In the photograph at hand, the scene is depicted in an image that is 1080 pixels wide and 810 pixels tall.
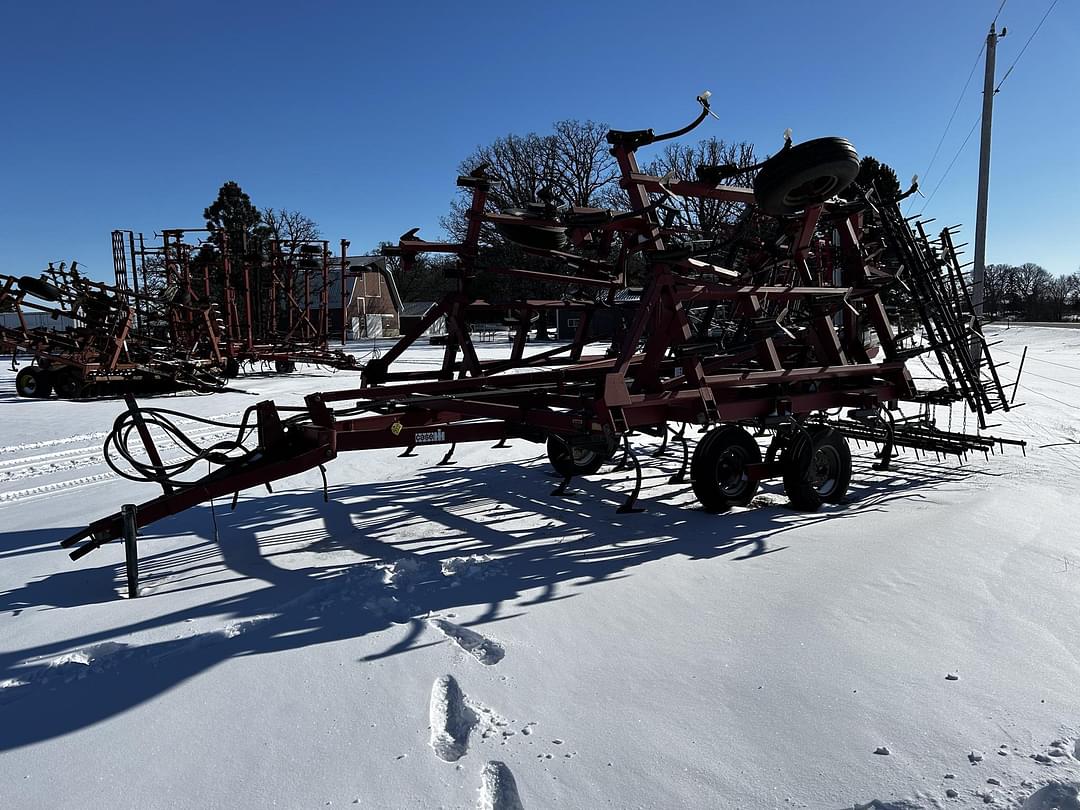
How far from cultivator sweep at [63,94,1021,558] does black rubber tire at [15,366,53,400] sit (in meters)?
9.84

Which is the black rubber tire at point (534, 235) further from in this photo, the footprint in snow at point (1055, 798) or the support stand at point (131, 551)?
the footprint in snow at point (1055, 798)

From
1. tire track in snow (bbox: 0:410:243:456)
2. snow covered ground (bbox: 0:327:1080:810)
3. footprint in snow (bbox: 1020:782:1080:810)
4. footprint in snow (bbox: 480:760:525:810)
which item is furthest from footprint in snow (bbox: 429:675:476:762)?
tire track in snow (bbox: 0:410:243:456)

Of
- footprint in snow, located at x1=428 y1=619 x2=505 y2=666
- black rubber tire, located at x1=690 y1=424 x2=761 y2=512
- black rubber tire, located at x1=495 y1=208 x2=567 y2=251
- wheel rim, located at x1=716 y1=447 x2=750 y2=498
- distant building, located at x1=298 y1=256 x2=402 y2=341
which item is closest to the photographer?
footprint in snow, located at x1=428 y1=619 x2=505 y2=666

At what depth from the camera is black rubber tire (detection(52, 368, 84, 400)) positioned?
1577cm

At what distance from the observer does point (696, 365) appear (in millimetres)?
5379

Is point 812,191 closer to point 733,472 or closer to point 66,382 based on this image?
point 733,472

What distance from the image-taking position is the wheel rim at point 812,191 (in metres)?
5.29

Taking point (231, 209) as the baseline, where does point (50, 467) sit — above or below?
below

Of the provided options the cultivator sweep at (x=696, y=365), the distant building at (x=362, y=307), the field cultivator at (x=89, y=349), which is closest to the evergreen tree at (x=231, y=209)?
the distant building at (x=362, y=307)

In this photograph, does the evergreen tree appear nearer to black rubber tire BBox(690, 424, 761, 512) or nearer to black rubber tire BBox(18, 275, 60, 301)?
black rubber tire BBox(18, 275, 60, 301)

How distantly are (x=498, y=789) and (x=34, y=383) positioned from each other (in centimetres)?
1716

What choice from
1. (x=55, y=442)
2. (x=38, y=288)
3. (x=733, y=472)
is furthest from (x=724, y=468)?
(x=38, y=288)

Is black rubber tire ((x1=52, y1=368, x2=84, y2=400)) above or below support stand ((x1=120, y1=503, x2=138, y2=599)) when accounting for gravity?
above

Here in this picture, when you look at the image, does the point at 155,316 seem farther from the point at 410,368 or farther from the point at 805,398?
the point at 805,398
